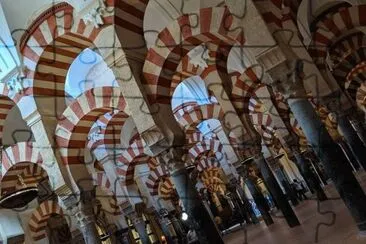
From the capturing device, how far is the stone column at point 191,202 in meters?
4.25

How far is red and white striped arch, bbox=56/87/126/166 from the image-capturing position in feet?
18.2

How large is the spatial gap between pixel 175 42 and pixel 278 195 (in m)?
3.12

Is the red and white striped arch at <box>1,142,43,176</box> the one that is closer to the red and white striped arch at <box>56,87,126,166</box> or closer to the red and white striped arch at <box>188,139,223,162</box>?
the red and white striped arch at <box>56,87,126,166</box>

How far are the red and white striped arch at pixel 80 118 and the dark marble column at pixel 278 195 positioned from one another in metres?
2.83

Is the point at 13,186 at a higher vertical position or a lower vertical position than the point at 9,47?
lower

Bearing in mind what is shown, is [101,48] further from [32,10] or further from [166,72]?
[32,10]

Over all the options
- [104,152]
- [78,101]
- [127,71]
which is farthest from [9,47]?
[104,152]

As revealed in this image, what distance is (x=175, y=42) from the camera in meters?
4.99

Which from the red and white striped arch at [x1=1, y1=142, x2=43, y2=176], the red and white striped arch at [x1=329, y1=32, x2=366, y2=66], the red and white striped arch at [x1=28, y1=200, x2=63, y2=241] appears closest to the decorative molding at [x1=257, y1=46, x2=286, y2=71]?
the red and white striped arch at [x1=1, y1=142, x2=43, y2=176]

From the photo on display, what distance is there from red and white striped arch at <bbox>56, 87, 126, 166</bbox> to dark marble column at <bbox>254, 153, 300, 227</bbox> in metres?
2.83

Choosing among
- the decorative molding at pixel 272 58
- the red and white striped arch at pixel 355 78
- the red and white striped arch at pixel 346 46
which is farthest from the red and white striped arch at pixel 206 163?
the decorative molding at pixel 272 58

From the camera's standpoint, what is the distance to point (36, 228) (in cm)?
847

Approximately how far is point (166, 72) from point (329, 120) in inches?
446

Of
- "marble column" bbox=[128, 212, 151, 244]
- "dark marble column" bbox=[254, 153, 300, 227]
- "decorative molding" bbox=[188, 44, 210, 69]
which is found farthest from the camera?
"marble column" bbox=[128, 212, 151, 244]
